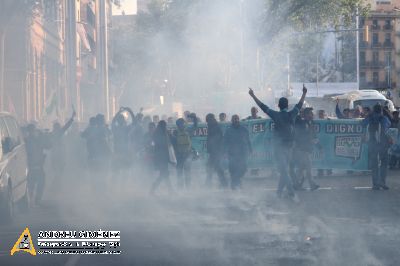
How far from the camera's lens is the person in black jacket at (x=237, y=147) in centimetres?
1725

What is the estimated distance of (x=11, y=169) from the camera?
12.9 m

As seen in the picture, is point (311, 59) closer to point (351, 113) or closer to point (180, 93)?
point (180, 93)

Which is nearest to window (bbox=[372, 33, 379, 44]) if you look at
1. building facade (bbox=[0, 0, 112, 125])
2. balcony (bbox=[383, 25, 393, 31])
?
balcony (bbox=[383, 25, 393, 31])

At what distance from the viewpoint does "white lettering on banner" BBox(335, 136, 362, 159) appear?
21297 millimetres

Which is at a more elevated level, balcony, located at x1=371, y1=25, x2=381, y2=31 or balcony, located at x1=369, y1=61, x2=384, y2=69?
balcony, located at x1=371, y1=25, x2=381, y2=31

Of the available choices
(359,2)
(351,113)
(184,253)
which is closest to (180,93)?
(359,2)

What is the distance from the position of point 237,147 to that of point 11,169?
5.51m

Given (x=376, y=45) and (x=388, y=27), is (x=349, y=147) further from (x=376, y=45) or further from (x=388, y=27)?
(x=376, y=45)

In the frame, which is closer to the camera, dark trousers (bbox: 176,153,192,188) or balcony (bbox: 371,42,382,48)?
dark trousers (bbox: 176,153,192,188)

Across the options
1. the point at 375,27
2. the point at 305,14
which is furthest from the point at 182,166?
the point at 375,27

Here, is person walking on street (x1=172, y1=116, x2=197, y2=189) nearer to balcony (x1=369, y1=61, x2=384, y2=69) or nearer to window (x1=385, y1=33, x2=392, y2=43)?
balcony (x1=369, y1=61, x2=384, y2=69)

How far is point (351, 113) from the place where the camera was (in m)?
24.6

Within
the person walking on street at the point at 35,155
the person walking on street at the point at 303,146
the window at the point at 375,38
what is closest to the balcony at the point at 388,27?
the window at the point at 375,38

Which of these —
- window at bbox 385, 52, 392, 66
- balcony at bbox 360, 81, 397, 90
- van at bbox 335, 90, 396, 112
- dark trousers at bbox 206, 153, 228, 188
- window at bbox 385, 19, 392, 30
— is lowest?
dark trousers at bbox 206, 153, 228, 188
